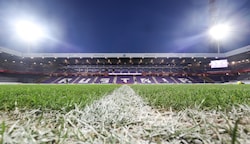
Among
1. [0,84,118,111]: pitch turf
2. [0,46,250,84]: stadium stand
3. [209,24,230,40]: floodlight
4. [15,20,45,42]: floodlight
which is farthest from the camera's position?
[209,24,230,40]: floodlight

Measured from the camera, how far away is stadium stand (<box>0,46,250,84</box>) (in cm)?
3109

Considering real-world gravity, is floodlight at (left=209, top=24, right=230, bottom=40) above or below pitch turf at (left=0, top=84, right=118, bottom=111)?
above

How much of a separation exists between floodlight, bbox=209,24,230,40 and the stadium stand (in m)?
7.10

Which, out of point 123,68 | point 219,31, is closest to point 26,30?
point 123,68

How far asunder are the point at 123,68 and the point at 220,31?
836 inches

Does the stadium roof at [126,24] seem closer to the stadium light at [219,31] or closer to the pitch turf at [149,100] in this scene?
the stadium light at [219,31]

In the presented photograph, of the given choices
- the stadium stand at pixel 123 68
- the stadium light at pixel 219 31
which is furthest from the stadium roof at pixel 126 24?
the stadium stand at pixel 123 68

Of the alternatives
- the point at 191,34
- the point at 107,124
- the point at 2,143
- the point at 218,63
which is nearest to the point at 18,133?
the point at 2,143

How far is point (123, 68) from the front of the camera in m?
37.9

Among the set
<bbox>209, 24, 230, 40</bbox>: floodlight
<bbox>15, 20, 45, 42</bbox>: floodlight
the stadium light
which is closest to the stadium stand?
<bbox>15, 20, 45, 42</bbox>: floodlight

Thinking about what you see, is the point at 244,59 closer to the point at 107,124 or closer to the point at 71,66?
the point at 71,66

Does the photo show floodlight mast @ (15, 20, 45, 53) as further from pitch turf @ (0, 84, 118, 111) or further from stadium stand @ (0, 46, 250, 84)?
A: pitch turf @ (0, 84, 118, 111)

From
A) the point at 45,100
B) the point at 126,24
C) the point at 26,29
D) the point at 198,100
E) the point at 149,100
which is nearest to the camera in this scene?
the point at 45,100

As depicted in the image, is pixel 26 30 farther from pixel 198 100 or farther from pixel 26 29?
pixel 198 100
